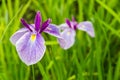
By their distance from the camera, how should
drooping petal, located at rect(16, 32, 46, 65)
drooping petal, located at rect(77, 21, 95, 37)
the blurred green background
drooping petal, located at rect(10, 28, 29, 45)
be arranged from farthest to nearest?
1. drooping petal, located at rect(77, 21, 95, 37)
2. the blurred green background
3. drooping petal, located at rect(10, 28, 29, 45)
4. drooping petal, located at rect(16, 32, 46, 65)

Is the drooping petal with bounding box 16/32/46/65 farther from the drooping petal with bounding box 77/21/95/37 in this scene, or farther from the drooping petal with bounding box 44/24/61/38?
the drooping petal with bounding box 77/21/95/37

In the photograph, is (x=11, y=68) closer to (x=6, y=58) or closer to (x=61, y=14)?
(x=6, y=58)

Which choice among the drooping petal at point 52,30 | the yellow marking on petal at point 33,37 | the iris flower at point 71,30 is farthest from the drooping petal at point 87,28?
the yellow marking on petal at point 33,37

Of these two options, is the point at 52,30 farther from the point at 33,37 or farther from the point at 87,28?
the point at 87,28

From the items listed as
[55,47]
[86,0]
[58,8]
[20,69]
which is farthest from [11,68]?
[86,0]

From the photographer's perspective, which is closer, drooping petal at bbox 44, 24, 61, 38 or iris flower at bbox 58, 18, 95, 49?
drooping petal at bbox 44, 24, 61, 38

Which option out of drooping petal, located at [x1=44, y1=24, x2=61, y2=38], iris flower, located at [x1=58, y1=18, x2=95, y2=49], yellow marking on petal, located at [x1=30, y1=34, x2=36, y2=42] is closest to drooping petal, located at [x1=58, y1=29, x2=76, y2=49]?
iris flower, located at [x1=58, y1=18, x2=95, y2=49]

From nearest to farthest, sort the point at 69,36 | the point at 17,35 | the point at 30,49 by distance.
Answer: the point at 30,49 < the point at 17,35 < the point at 69,36

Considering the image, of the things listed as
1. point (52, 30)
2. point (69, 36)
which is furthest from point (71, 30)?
point (52, 30)
